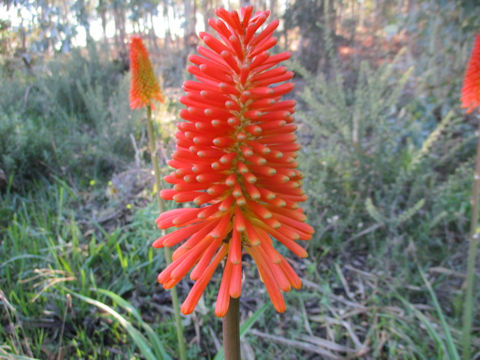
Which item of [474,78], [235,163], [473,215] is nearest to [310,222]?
[473,215]

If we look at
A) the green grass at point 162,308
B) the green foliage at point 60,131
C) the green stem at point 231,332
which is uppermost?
the green foliage at point 60,131

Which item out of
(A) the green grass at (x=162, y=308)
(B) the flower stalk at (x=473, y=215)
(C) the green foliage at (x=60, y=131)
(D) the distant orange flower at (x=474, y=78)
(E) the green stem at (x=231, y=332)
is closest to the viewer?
(E) the green stem at (x=231, y=332)

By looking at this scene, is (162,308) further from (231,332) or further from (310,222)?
(231,332)

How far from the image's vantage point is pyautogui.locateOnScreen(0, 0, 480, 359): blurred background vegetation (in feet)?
7.86

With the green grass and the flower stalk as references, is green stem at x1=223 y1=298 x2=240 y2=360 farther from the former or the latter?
the flower stalk

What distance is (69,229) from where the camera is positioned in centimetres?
322

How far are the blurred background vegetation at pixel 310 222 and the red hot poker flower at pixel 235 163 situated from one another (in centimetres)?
98

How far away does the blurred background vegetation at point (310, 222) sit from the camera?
7.86ft

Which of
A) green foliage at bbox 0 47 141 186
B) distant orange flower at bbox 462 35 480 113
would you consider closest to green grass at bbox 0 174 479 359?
green foliage at bbox 0 47 141 186

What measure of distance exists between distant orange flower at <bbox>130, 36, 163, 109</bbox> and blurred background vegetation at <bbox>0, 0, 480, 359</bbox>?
1.24 metres

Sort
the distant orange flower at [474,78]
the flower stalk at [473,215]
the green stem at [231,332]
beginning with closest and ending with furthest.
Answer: the green stem at [231,332], the flower stalk at [473,215], the distant orange flower at [474,78]

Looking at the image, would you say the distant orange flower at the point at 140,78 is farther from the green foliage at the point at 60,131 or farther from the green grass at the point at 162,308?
the green foliage at the point at 60,131

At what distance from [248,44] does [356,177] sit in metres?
2.91

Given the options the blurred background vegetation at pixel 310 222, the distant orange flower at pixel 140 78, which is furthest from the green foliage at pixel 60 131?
the distant orange flower at pixel 140 78
